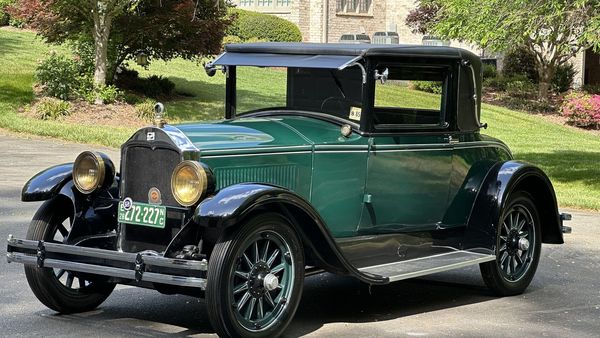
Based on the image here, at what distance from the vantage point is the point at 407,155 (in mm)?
7820

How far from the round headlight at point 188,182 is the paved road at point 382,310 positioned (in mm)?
904

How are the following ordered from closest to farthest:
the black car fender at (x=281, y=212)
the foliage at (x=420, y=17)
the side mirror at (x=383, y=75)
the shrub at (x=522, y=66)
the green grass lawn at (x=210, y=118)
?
→ the black car fender at (x=281, y=212)
the side mirror at (x=383, y=75)
the green grass lawn at (x=210, y=118)
the shrub at (x=522, y=66)
the foliage at (x=420, y=17)

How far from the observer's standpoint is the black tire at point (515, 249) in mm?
8344

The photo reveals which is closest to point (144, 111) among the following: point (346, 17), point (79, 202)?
point (79, 202)

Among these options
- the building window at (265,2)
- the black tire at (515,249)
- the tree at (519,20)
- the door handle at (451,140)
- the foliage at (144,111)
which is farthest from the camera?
the building window at (265,2)

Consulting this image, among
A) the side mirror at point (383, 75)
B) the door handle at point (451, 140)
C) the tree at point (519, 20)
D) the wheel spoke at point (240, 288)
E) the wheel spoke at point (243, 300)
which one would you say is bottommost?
the wheel spoke at point (243, 300)

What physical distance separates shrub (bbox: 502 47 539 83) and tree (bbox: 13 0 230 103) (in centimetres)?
1535

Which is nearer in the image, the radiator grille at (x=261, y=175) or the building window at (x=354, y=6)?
the radiator grille at (x=261, y=175)

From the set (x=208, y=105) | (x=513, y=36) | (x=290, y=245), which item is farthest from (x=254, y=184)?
(x=208, y=105)

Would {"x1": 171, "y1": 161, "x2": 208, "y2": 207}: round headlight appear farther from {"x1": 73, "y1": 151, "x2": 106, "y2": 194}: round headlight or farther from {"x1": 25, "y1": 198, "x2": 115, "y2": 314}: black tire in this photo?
{"x1": 25, "y1": 198, "x2": 115, "y2": 314}: black tire

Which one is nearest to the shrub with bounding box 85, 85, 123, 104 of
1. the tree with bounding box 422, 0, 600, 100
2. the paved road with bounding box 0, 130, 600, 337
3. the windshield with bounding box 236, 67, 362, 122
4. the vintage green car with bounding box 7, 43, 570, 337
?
the tree with bounding box 422, 0, 600, 100

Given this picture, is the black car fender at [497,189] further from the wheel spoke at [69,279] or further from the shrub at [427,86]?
the wheel spoke at [69,279]

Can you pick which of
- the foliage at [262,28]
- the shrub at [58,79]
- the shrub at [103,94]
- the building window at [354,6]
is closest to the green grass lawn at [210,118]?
the shrub at [58,79]

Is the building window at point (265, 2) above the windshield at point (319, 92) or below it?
above
